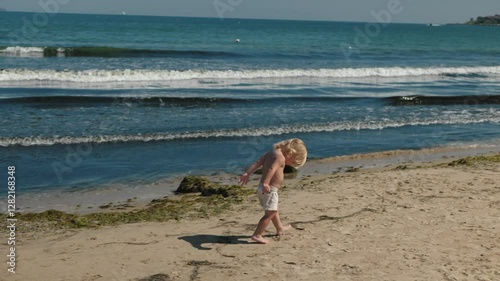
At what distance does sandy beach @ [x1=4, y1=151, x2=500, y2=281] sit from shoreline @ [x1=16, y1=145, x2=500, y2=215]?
1584 mm

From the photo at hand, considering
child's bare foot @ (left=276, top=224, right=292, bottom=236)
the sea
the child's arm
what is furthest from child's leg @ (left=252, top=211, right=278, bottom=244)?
the sea

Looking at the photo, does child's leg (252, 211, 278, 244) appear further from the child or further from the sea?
the sea

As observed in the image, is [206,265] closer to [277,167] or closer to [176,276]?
[176,276]

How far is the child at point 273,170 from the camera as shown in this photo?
266 inches

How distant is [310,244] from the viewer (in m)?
6.79

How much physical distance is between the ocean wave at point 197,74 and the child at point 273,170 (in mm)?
19731

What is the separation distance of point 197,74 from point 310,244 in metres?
21.9

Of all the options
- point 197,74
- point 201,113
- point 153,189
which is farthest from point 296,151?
point 197,74

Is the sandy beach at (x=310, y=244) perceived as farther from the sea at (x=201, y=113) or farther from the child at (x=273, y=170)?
the sea at (x=201, y=113)

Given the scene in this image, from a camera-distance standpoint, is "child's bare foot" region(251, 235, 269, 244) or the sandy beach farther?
"child's bare foot" region(251, 235, 269, 244)

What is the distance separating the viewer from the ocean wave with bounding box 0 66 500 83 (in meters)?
25.5

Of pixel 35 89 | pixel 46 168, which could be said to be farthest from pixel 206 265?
pixel 35 89

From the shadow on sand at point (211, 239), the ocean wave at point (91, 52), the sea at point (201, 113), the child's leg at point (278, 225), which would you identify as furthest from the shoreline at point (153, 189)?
the ocean wave at point (91, 52)

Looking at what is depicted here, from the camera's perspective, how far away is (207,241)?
6.97 meters
